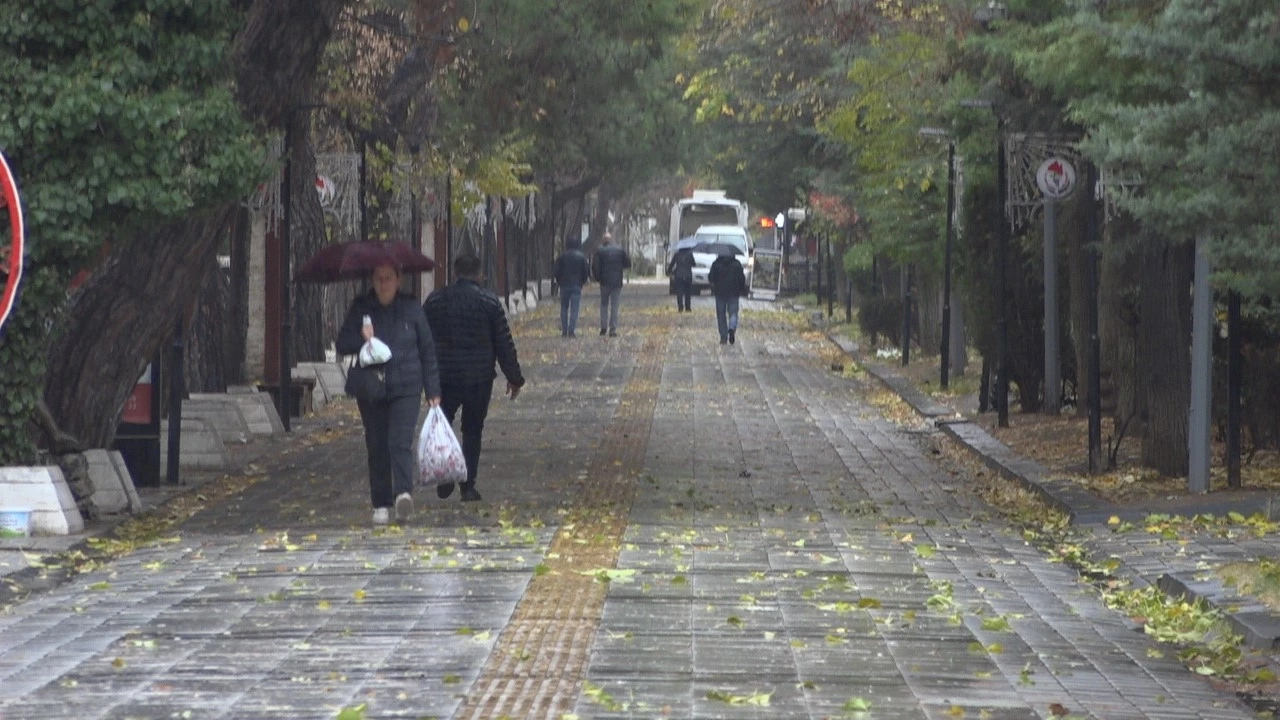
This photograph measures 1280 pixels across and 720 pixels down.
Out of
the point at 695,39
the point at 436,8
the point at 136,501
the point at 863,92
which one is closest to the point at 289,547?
the point at 136,501

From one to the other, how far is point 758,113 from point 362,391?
25.5 m

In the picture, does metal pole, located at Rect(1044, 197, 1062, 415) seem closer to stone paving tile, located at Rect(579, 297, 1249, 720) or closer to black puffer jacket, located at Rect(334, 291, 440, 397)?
stone paving tile, located at Rect(579, 297, 1249, 720)

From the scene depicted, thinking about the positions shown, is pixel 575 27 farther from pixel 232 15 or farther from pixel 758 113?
pixel 232 15

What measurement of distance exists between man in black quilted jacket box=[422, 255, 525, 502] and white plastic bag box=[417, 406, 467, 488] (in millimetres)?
1064

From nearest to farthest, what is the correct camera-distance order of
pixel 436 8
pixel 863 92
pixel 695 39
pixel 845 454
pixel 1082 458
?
pixel 1082 458, pixel 845 454, pixel 436 8, pixel 863 92, pixel 695 39

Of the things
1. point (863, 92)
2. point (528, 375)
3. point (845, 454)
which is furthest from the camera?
point (528, 375)

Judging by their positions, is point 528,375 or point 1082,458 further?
point 528,375

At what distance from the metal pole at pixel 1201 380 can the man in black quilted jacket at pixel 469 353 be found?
4.66 metres

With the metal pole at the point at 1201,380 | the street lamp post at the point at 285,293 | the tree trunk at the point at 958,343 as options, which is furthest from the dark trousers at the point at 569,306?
the metal pole at the point at 1201,380

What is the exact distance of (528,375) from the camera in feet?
104

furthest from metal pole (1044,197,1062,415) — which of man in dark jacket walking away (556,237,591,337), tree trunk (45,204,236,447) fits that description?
man in dark jacket walking away (556,237,591,337)

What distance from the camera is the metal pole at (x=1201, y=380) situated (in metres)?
15.2

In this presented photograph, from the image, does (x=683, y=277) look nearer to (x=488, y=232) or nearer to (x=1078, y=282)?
(x=488, y=232)

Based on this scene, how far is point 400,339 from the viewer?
14.2m
